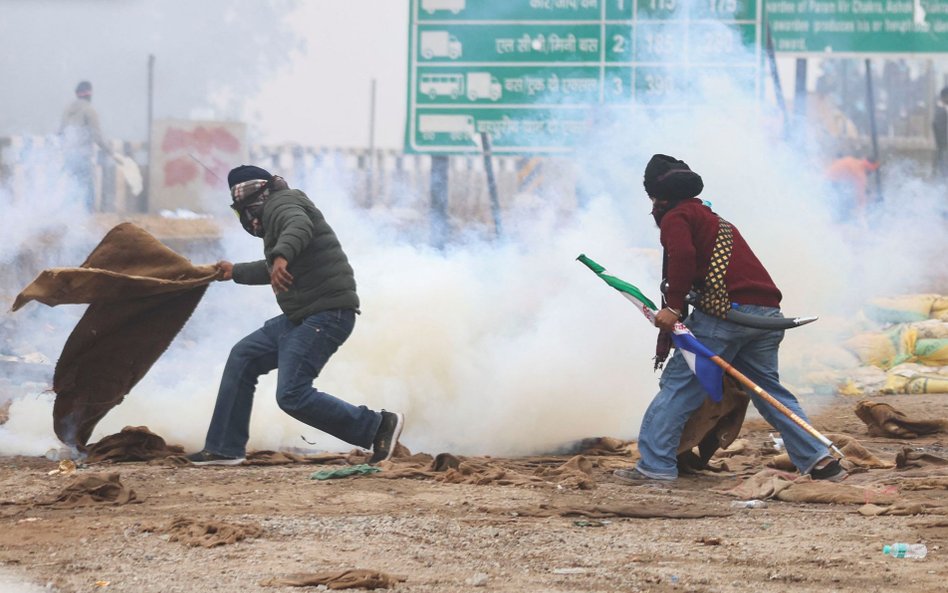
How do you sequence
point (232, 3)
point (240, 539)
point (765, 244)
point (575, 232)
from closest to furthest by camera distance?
1. point (240, 539)
2. point (575, 232)
3. point (765, 244)
4. point (232, 3)

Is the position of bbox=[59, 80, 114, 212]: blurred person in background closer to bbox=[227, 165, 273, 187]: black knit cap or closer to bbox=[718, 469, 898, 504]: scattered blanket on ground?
bbox=[227, 165, 273, 187]: black knit cap

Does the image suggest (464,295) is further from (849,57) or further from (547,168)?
(849,57)

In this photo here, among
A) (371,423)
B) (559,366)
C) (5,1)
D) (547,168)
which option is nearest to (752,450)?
(559,366)

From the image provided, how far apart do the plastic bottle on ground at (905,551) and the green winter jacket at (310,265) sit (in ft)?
10.3

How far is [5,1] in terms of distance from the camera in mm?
20016

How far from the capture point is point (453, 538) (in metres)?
5.39

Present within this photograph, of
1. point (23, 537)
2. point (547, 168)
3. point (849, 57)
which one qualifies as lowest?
point (23, 537)

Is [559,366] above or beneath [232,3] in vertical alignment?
beneath

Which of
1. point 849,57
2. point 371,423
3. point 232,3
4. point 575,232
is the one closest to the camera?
point 371,423

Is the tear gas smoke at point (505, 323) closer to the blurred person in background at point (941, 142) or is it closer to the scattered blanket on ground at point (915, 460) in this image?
the scattered blanket on ground at point (915, 460)

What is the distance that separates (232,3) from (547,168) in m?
5.79

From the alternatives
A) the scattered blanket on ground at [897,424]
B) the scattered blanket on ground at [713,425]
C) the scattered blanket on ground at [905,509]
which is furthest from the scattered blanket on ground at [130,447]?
the scattered blanket on ground at [897,424]

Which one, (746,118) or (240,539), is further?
(746,118)

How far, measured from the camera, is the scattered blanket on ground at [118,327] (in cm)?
772
